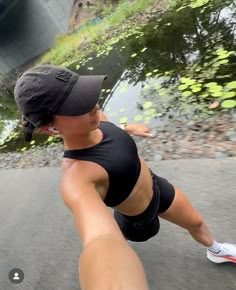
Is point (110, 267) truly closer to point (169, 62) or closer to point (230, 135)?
point (230, 135)

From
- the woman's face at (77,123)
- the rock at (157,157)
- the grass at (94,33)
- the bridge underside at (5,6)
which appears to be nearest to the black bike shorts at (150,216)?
the woman's face at (77,123)

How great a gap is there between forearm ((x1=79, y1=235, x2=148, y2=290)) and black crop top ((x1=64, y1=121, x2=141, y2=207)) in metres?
0.39

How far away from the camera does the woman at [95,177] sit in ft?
2.94

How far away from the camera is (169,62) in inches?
197

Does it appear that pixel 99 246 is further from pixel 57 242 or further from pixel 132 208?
pixel 57 242

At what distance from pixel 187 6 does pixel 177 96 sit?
352cm

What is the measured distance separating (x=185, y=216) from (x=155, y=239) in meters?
0.68

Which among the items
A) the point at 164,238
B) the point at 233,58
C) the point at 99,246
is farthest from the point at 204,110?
the point at 99,246

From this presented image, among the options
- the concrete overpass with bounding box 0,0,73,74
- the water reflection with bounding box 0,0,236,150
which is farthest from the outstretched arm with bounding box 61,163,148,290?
the concrete overpass with bounding box 0,0,73,74

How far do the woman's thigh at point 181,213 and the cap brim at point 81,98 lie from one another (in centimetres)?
81

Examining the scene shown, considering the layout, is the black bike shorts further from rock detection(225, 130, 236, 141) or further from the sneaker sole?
rock detection(225, 130, 236, 141)

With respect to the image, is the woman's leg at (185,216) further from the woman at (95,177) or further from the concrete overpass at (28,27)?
the concrete overpass at (28,27)

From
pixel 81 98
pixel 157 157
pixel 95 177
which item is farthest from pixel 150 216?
pixel 157 157

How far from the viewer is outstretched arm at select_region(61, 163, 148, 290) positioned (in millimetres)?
829
